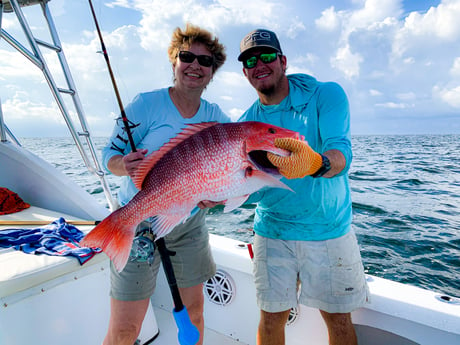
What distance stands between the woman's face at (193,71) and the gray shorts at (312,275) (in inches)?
46.8

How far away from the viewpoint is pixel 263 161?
1594 mm

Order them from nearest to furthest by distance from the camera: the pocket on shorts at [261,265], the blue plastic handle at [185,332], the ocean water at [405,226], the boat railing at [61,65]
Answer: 1. the blue plastic handle at [185,332]
2. the pocket on shorts at [261,265]
3. the boat railing at [61,65]
4. the ocean water at [405,226]

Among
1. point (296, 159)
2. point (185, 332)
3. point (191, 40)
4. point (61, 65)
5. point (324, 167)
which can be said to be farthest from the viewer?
point (61, 65)

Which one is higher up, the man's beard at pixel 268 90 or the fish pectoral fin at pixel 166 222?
the man's beard at pixel 268 90

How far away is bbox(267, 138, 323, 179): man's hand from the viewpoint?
1.39 metres

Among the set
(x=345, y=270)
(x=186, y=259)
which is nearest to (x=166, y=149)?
(x=186, y=259)

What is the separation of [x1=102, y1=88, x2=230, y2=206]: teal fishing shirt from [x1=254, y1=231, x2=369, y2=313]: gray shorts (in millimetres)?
1003

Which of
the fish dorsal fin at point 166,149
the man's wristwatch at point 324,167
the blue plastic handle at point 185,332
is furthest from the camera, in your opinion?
the blue plastic handle at point 185,332

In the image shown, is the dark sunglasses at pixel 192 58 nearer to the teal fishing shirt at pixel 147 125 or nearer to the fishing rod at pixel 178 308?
the teal fishing shirt at pixel 147 125

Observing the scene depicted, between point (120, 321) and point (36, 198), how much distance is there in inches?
110

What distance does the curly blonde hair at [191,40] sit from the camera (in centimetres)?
196

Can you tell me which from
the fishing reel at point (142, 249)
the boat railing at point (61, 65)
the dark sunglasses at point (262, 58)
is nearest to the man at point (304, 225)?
the dark sunglasses at point (262, 58)

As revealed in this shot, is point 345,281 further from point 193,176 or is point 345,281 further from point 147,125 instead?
point 147,125

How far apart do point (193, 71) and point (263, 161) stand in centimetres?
80
